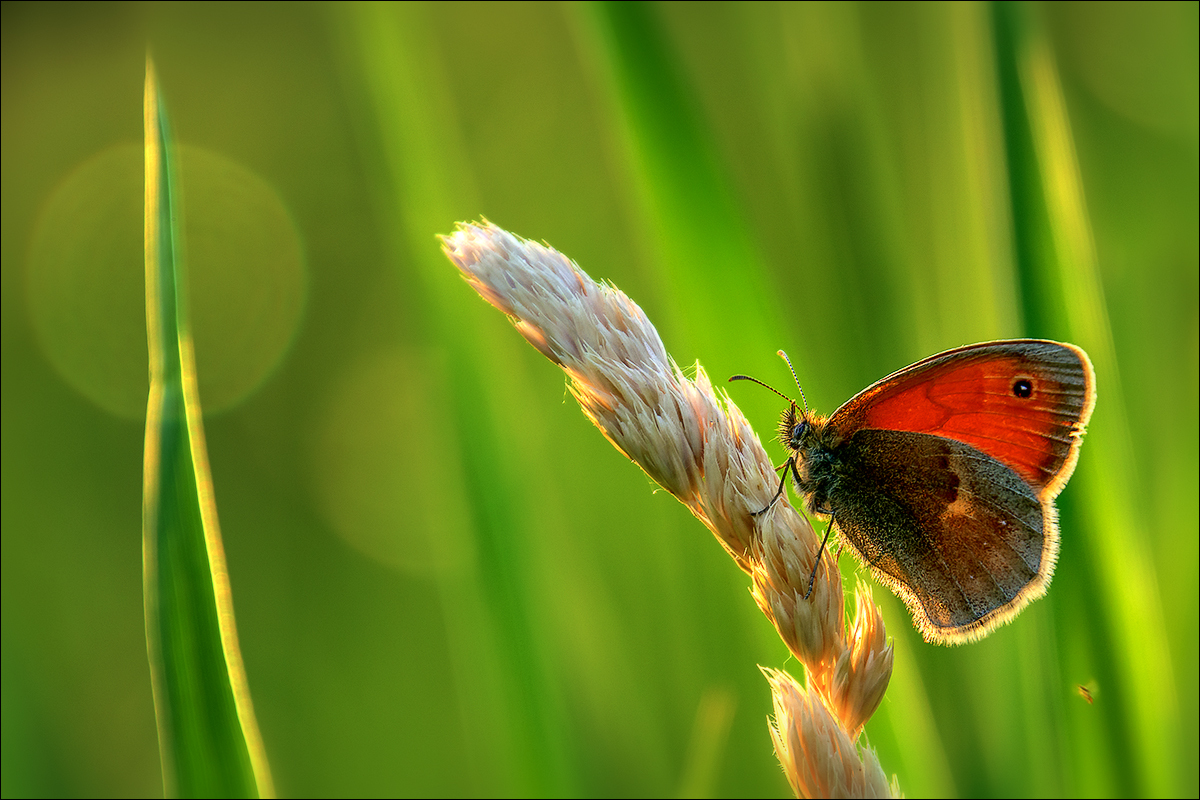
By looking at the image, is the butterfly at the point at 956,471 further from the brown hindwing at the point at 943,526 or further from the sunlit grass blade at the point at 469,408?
the sunlit grass blade at the point at 469,408

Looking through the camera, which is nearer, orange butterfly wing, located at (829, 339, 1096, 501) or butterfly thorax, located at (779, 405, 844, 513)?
orange butterfly wing, located at (829, 339, 1096, 501)

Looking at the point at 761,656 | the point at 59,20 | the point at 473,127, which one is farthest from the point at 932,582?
the point at 59,20

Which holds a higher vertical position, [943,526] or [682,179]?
[682,179]

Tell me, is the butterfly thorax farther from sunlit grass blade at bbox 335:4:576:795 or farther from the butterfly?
sunlit grass blade at bbox 335:4:576:795

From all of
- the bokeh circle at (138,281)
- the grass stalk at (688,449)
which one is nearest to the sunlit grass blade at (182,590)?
the grass stalk at (688,449)

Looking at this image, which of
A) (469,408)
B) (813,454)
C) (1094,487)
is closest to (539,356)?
(469,408)

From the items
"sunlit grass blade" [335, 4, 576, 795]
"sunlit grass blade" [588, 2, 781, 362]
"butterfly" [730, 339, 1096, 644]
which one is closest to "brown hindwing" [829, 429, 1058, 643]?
"butterfly" [730, 339, 1096, 644]

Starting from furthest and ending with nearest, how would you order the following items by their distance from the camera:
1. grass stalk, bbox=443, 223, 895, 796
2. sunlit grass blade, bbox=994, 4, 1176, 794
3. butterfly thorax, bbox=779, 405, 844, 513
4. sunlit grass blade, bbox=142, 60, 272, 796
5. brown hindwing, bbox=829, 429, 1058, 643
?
butterfly thorax, bbox=779, 405, 844, 513
brown hindwing, bbox=829, 429, 1058, 643
sunlit grass blade, bbox=994, 4, 1176, 794
grass stalk, bbox=443, 223, 895, 796
sunlit grass blade, bbox=142, 60, 272, 796

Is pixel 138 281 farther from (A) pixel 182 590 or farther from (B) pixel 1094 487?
(B) pixel 1094 487
